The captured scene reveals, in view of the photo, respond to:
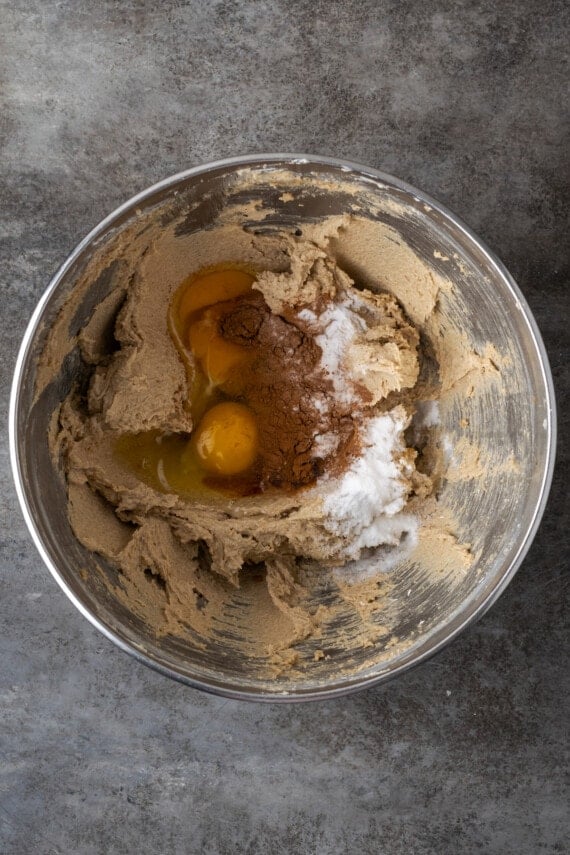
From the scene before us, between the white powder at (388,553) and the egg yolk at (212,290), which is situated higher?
the egg yolk at (212,290)

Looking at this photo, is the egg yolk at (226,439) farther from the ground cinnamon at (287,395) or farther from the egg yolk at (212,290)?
the egg yolk at (212,290)

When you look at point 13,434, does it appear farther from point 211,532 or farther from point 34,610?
point 34,610

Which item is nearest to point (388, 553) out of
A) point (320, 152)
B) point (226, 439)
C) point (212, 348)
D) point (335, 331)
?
point (226, 439)

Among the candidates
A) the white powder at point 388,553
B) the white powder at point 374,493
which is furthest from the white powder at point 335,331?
the white powder at point 388,553

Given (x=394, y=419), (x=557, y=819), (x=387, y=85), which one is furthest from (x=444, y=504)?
(x=387, y=85)

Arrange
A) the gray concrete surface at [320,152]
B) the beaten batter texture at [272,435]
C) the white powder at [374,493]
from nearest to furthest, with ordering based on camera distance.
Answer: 1. the beaten batter texture at [272,435]
2. the white powder at [374,493]
3. the gray concrete surface at [320,152]

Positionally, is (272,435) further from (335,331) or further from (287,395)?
(335,331)

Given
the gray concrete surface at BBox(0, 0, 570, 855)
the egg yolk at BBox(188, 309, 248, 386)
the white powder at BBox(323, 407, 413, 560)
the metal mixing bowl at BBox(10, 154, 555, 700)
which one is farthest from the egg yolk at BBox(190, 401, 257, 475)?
the gray concrete surface at BBox(0, 0, 570, 855)
